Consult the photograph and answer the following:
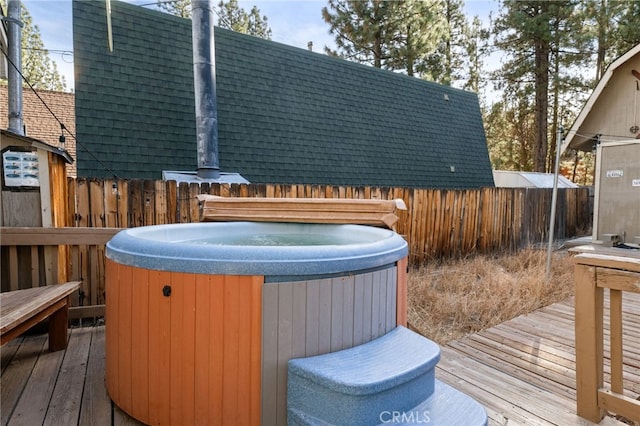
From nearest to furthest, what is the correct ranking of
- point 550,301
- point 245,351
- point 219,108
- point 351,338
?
point 245,351, point 351,338, point 550,301, point 219,108

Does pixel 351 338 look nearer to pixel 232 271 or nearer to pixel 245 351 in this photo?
pixel 245 351

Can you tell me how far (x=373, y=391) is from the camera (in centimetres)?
147

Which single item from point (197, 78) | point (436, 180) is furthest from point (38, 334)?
point (436, 180)

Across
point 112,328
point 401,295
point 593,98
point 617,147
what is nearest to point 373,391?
point 401,295

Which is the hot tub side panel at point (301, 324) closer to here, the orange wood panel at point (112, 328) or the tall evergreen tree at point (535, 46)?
the orange wood panel at point (112, 328)

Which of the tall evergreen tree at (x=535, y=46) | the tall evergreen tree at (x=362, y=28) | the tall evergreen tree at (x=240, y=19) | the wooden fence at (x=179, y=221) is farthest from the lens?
the tall evergreen tree at (x=240, y=19)

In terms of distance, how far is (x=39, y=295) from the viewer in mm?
2377

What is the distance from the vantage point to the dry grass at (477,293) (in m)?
3.32

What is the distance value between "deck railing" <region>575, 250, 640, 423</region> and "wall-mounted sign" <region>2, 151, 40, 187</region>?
3.73 meters

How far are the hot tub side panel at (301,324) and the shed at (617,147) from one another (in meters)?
6.33

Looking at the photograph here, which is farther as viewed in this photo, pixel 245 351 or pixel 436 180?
pixel 436 180

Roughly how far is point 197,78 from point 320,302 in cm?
481

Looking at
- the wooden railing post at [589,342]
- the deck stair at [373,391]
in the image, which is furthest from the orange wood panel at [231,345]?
the wooden railing post at [589,342]

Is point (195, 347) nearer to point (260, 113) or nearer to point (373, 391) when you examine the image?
point (373, 391)
